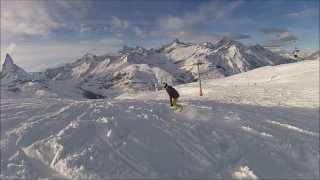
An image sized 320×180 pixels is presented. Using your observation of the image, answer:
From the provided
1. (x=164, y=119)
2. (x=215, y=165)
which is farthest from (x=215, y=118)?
(x=215, y=165)

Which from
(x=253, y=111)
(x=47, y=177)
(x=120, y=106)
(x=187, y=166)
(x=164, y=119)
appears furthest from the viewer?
(x=253, y=111)

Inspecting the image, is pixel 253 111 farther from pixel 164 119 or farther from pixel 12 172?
pixel 12 172

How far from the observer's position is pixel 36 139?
2219cm

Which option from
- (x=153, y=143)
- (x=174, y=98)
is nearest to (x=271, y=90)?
(x=174, y=98)

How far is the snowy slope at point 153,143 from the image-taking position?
62.5 ft

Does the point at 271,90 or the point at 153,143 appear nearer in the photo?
the point at 153,143

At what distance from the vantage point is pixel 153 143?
21812mm

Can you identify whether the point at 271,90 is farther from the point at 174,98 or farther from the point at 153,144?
the point at 153,144

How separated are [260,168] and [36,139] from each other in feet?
38.7

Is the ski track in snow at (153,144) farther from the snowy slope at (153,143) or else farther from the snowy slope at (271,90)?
the snowy slope at (271,90)

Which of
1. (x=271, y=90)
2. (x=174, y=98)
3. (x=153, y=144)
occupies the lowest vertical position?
(x=153, y=144)

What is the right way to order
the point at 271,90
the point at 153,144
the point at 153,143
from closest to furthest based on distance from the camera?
the point at 153,144 < the point at 153,143 < the point at 271,90

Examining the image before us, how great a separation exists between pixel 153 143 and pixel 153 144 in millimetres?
116

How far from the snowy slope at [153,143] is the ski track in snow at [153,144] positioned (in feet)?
0.15
